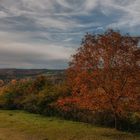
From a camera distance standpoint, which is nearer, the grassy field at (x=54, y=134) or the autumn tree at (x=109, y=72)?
the grassy field at (x=54, y=134)

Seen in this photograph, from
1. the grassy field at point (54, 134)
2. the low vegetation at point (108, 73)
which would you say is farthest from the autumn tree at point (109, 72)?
the grassy field at point (54, 134)

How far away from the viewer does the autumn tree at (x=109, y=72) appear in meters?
45.9

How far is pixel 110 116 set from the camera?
185ft

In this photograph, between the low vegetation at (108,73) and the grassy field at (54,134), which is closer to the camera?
the grassy field at (54,134)

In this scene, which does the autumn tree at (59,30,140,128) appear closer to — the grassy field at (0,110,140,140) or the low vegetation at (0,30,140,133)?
the low vegetation at (0,30,140,133)

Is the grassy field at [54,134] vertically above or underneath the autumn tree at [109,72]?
underneath

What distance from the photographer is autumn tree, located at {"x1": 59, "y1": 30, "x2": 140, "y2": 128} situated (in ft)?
151

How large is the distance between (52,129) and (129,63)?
14.1 meters

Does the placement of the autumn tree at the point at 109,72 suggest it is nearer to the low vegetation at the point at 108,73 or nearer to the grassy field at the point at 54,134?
the low vegetation at the point at 108,73

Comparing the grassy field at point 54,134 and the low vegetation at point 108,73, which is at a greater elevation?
the low vegetation at point 108,73

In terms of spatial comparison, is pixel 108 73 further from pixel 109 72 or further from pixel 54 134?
pixel 54 134

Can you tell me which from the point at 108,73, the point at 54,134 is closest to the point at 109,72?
the point at 108,73

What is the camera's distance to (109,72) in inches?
1816

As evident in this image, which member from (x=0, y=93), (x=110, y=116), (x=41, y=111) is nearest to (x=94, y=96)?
(x=110, y=116)
